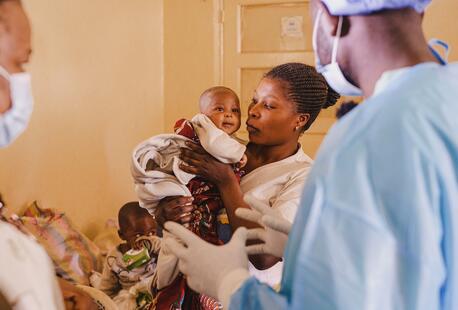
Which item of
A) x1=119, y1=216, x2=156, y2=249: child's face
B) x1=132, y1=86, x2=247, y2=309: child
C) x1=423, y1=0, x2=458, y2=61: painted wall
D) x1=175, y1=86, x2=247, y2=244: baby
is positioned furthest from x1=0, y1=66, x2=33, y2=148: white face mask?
x1=423, y1=0, x2=458, y2=61: painted wall

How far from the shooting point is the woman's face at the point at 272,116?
154cm

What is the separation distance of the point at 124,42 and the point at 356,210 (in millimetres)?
2708

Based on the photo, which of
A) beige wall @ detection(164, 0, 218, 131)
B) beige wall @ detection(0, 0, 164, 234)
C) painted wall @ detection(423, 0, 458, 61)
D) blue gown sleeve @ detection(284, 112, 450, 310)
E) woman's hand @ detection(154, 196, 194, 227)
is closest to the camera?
blue gown sleeve @ detection(284, 112, 450, 310)

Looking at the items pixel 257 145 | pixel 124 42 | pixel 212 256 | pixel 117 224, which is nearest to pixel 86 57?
pixel 124 42

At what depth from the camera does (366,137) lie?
0.72 m

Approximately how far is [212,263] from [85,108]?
1.98 m

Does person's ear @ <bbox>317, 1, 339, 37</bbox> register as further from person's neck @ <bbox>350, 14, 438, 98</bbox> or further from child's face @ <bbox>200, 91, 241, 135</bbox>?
child's face @ <bbox>200, 91, 241, 135</bbox>

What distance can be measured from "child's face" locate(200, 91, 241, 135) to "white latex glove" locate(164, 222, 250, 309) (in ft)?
2.13

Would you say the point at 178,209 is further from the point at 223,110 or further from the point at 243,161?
the point at 223,110

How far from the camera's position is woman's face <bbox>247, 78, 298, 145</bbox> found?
154cm

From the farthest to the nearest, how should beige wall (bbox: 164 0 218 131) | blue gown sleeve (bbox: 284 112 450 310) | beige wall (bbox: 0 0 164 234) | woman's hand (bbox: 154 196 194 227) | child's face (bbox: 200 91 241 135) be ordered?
beige wall (bbox: 164 0 218 131) < beige wall (bbox: 0 0 164 234) < child's face (bbox: 200 91 241 135) < woman's hand (bbox: 154 196 194 227) < blue gown sleeve (bbox: 284 112 450 310)

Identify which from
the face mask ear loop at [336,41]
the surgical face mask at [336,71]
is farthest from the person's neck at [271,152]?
the face mask ear loop at [336,41]

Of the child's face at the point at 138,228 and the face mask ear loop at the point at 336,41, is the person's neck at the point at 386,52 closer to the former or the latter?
the face mask ear loop at the point at 336,41

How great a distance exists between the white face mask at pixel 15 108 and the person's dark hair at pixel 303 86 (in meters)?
0.89
